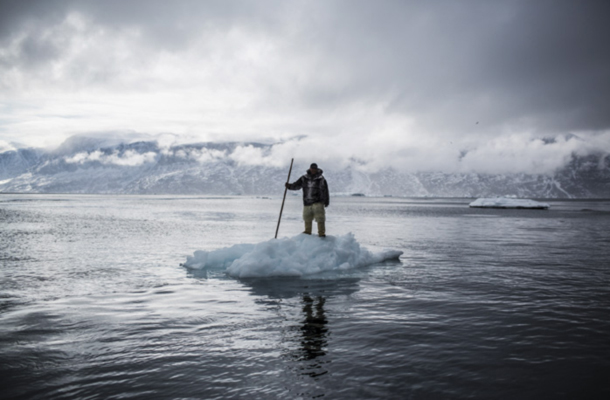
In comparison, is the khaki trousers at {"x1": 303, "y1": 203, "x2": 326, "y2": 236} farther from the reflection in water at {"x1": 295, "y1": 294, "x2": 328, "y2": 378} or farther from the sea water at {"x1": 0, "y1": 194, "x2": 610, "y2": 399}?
the reflection in water at {"x1": 295, "y1": 294, "x2": 328, "y2": 378}

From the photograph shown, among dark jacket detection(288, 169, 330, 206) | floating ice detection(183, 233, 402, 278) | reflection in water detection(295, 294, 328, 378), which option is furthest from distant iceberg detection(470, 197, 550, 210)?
reflection in water detection(295, 294, 328, 378)

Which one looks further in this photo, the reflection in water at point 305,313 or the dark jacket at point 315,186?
the dark jacket at point 315,186

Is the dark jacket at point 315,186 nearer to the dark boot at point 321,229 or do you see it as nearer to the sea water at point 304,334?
the dark boot at point 321,229

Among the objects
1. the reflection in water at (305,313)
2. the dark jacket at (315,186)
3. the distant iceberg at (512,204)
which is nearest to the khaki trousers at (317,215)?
the dark jacket at (315,186)

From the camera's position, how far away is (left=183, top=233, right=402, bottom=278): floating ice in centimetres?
1348

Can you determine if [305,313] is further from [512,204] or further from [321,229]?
[512,204]

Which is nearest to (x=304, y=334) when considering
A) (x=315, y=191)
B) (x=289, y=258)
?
(x=289, y=258)

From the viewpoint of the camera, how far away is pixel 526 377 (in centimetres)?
565

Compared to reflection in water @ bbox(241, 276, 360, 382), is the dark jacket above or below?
above

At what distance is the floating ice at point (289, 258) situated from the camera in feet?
44.2

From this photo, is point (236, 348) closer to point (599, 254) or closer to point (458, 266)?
point (458, 266)

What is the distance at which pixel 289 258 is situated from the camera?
14.0 m

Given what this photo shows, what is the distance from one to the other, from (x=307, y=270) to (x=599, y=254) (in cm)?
1528

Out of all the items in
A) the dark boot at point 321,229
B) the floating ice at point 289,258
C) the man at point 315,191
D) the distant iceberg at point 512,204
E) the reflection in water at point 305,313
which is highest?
the man at point 315,191
